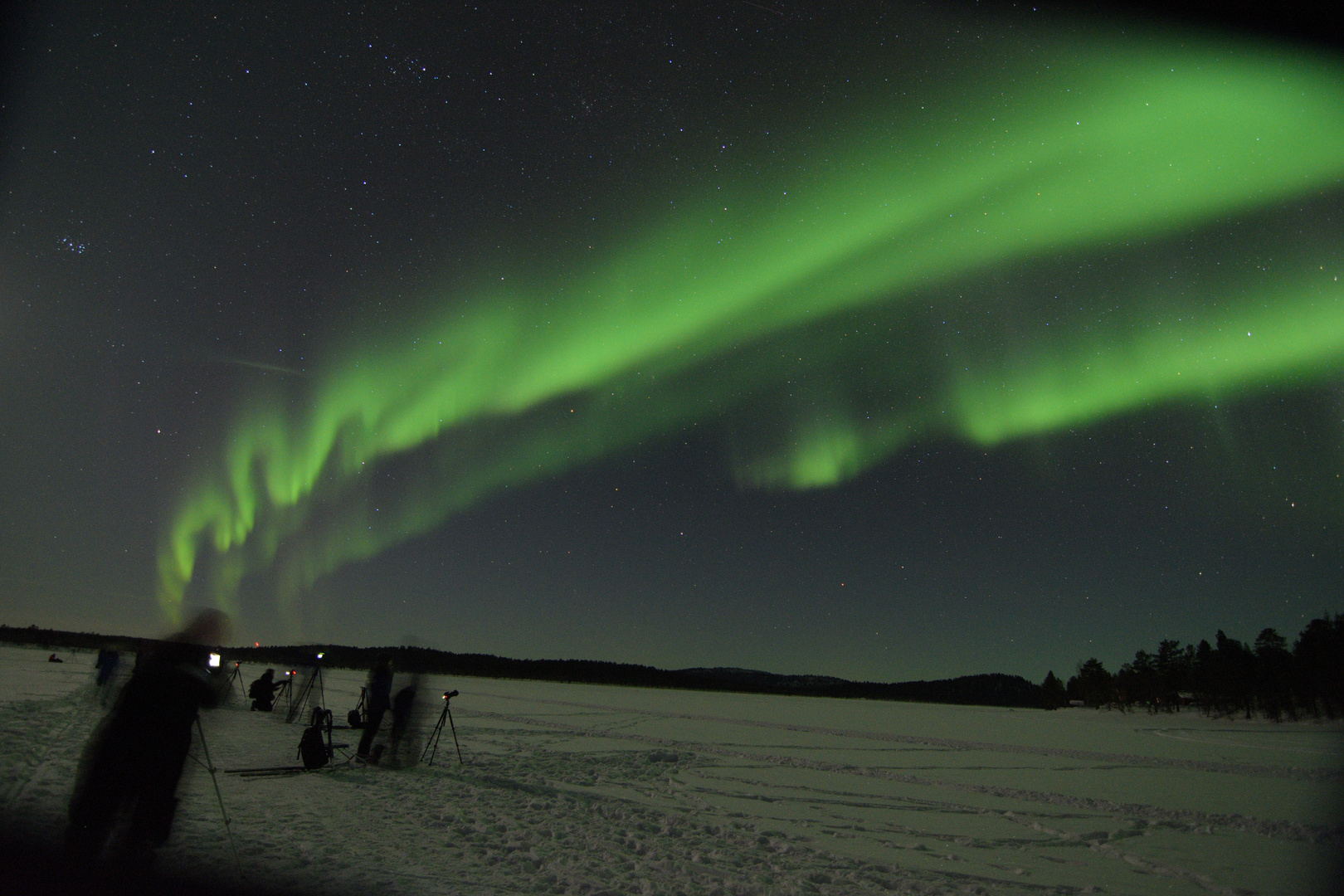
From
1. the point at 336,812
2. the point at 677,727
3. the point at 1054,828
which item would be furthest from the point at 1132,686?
the point at 336,812

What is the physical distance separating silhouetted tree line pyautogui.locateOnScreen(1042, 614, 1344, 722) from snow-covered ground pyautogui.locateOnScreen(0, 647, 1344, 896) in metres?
60.6

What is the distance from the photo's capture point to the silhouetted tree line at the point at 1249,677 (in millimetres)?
58938

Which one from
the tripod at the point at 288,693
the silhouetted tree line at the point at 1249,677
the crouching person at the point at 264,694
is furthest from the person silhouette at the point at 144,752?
the silhouetted tree line at the point at 1249,677

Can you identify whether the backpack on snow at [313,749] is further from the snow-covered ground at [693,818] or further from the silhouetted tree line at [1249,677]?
the silhouetted tree line at [1249,677]

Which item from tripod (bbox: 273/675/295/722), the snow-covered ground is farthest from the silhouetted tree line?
tripod (bbox: 273/675/295/722)

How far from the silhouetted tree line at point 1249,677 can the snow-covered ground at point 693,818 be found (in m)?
60.6

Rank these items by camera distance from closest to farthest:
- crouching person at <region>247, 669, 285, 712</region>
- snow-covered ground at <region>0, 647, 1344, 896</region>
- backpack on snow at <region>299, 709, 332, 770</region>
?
1. snow-covered ground at <region>0, 647, 1344, 896</region>
2. backpack on snow at <region>299, 709, 332, 770</region>
3. crouching person at <region>247, 669, 285, 712</region>

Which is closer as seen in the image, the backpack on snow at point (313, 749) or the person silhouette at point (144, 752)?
the person silhouette at point (144, 752)

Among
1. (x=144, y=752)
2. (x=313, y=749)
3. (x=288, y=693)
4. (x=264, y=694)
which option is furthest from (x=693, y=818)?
(x=288, y=693)

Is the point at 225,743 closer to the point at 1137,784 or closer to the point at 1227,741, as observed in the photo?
the point at 1137,784

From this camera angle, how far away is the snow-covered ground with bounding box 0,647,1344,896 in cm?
551

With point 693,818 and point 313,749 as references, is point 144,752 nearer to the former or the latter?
point 313,749

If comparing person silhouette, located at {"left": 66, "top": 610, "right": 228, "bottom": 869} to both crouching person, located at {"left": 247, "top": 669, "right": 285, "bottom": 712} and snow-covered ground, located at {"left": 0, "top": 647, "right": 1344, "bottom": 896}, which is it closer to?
snow-covered ground, located at {"left": 0, "top": 647, "right": 1344, "bottom": 896}

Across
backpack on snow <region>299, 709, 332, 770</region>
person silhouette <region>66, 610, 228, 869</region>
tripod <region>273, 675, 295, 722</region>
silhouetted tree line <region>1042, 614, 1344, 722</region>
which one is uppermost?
person silhouette <region>66, 610, 228, 869</region>
